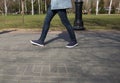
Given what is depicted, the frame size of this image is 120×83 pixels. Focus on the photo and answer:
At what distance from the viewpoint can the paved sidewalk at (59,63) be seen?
4094 millimetres

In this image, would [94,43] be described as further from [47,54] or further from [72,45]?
[47,54]

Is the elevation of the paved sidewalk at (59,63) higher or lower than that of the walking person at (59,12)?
lower

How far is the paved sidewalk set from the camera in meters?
4.09

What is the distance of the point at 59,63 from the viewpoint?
4977 millimetres

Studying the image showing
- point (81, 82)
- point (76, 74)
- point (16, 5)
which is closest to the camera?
point (81, 82)

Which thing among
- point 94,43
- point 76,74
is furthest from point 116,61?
point 94,43

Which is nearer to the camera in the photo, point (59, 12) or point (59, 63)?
point (59, 63)

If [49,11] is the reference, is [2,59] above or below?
below

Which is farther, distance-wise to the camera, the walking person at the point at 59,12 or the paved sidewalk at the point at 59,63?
the walking person at the point at 59,12

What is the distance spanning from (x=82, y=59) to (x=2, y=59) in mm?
1626

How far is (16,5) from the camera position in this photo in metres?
79.2

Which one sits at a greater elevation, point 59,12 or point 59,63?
point 59,12

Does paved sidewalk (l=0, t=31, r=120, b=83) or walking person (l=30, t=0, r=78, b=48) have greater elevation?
walking person (l=30, t=0, r=78, b=48)

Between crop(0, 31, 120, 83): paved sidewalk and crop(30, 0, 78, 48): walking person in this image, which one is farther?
crop(30, 0, 78, 48): walking person
